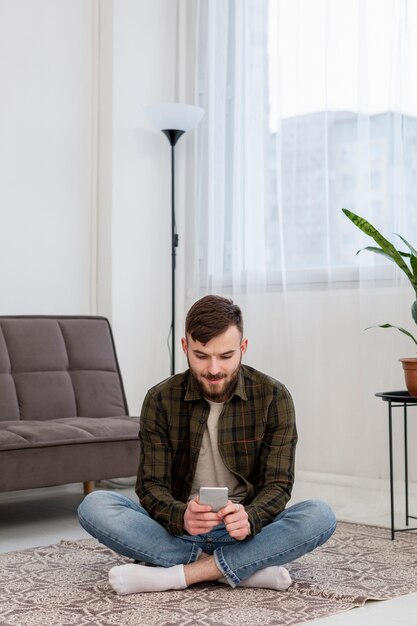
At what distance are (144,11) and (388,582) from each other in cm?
320

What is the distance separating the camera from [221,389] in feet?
7.63

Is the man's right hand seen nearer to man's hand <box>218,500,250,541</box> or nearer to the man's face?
man's hand <box>218,500,250,541</box>

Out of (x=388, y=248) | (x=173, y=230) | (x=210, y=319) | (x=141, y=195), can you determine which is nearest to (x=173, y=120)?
(x=141, y=195)

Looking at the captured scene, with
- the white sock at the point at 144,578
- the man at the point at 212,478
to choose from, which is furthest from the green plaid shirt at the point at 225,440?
the white sock at the point at 144,578

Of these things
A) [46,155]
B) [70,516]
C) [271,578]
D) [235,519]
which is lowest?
[70,516]

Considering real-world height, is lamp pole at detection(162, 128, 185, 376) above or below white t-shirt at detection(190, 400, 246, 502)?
above

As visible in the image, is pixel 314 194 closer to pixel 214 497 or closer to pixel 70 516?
pixel 70 516

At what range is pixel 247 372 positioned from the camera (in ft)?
8.12

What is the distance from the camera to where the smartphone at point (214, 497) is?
212 cm

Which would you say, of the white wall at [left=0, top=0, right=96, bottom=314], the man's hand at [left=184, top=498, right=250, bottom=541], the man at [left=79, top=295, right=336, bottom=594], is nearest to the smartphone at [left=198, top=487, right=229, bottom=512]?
the man's hand at [left=184, top=498, right=250, bottom=541]

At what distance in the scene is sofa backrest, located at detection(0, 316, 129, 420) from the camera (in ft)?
12.3

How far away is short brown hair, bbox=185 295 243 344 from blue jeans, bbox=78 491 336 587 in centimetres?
50

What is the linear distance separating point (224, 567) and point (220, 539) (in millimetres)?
87

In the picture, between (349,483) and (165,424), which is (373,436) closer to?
(349,483)
